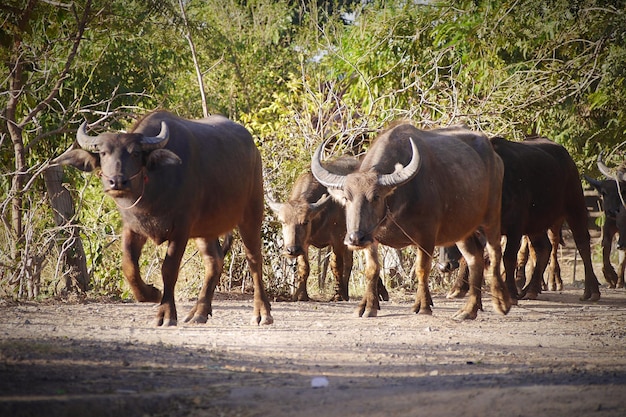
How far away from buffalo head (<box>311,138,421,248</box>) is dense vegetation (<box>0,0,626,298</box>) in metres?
→ 3.15

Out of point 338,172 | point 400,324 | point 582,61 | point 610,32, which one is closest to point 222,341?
point 400,324

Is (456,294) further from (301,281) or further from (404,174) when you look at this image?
(404,174)

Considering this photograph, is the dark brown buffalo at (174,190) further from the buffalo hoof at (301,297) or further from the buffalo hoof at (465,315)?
the buffalo hoof at (301,297)

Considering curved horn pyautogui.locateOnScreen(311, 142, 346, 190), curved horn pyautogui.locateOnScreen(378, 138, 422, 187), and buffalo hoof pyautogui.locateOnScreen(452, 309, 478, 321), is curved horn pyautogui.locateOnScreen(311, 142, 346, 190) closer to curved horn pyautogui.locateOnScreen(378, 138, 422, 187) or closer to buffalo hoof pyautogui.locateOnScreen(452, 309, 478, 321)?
curved horn pyautogui.locateOnScreen(378, 138, 422, 187)

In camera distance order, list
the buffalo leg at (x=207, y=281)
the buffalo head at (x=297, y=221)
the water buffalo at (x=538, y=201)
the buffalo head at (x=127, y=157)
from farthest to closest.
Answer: the water buffalo at (x=538, y=201) < the buffalo head at (x=297, y=221) < the buffalo leg at (x=207, y=281) < the buffalo head at (x=127, y=157)

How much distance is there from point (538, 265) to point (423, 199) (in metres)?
4.47

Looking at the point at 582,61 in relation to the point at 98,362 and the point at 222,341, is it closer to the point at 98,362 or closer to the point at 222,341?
the point at 222,341

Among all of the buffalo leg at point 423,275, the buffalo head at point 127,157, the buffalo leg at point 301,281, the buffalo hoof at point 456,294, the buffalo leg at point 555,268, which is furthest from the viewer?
the buffalo leg at point 555,268

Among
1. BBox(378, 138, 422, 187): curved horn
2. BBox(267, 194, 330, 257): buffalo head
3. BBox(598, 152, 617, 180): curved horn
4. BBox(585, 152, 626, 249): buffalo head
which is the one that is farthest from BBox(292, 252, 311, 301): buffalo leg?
BBox(585, 152, 626, 249): buffalo head

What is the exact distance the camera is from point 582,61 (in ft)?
45.2

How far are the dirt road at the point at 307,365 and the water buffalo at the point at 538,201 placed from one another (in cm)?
205

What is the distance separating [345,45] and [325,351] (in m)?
11.0

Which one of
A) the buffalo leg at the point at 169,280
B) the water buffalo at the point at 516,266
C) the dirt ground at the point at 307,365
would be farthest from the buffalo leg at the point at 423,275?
the buffalo leg at the point at 169,280

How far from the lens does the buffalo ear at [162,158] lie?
8867mm
